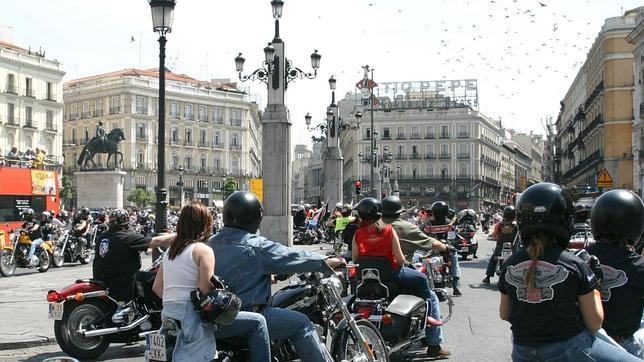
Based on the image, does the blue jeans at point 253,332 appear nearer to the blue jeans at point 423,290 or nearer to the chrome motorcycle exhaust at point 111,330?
the blue jeans at point 423,290

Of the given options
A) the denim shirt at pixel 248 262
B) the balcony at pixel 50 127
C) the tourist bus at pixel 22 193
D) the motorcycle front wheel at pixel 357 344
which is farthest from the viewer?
the balcony at pixel 50 127

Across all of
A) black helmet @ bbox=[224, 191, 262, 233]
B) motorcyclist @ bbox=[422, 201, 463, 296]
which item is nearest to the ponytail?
black helmet @ bbox=[224, 191, 262, 233]

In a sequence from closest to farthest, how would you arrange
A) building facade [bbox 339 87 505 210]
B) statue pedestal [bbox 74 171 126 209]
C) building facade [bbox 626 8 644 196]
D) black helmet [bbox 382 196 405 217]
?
black helmet [bbox 382 196 405 217]
statue pedestal [bbox 74 171 126 209]
building facade [bbox 626 8 644 196]
building facade [bbox 339 87 505 210]

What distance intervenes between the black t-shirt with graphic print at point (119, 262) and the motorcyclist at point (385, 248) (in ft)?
7.72

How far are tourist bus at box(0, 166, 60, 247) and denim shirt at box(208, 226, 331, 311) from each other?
17965 mm

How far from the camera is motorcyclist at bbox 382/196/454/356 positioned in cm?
734

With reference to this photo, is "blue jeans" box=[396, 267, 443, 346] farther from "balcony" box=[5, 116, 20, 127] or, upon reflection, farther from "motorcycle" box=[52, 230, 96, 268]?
"balcony" box=[5, 116, 20, 127]

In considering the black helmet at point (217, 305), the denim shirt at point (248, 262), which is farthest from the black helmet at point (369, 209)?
the black helmet at point (217, 305)

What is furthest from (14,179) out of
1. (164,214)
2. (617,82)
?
(617,82)

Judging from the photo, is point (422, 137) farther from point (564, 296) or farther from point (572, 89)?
point (564, 296)

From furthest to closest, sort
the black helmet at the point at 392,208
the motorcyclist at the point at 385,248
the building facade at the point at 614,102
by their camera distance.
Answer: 1. the building facade at the point at 614,102
2. the black helmet at the point at 392,208
3. the motorcyclist at the point at 385,248

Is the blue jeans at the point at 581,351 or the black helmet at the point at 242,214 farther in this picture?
the black helmet at the point at 242,214

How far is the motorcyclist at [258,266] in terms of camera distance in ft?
15.8

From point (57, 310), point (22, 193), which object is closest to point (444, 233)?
point (57, 310)
